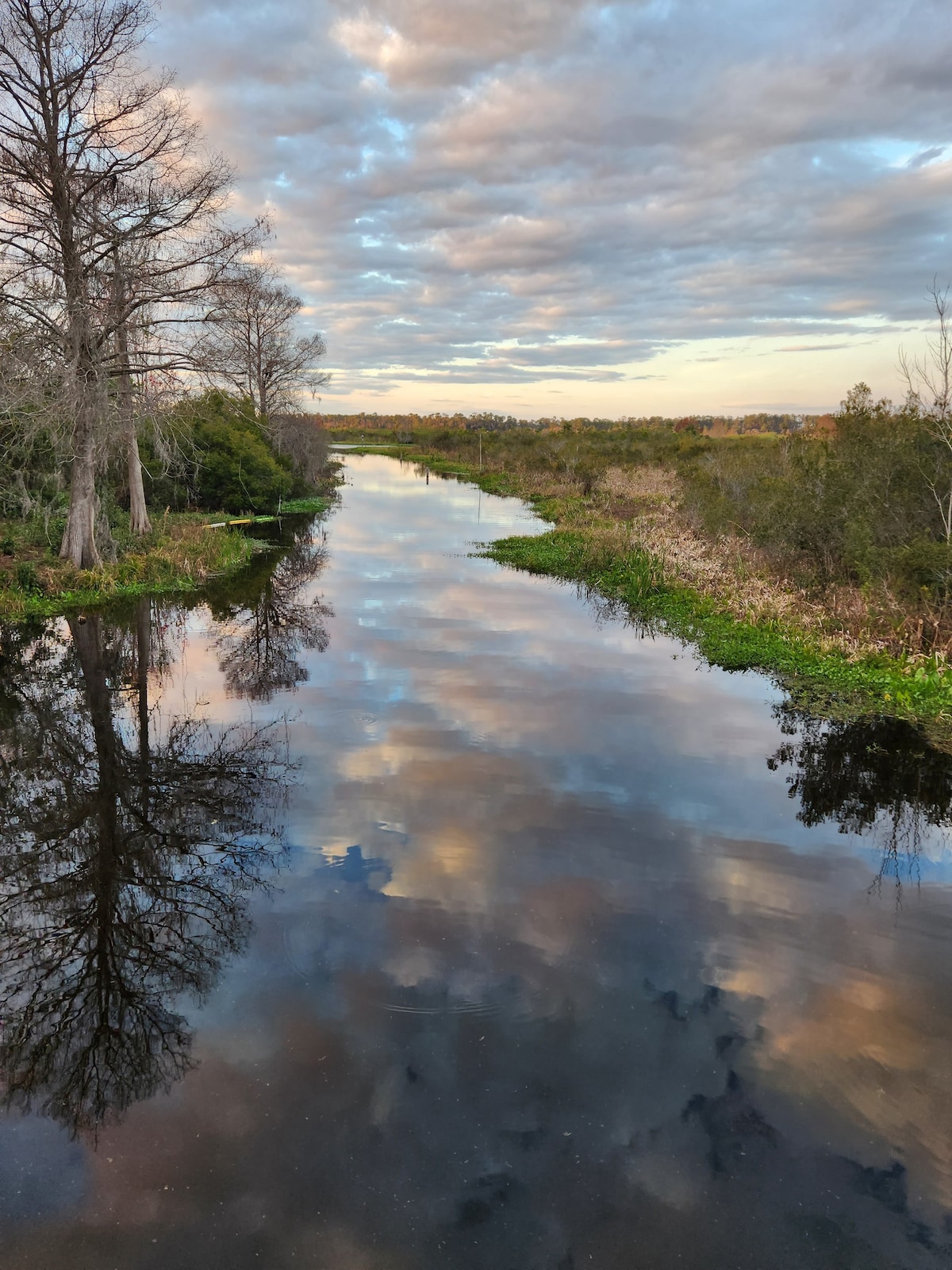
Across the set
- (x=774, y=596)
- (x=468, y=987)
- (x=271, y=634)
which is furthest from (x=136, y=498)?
(x=468, y=987)

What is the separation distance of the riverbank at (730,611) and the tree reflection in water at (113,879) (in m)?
9.06

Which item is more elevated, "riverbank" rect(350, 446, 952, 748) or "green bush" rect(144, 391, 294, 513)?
"green bush" rect(144, 391, 294, 513)

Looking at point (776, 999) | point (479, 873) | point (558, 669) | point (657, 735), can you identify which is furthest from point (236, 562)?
point (776, 999)

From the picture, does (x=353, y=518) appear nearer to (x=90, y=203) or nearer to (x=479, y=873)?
(x=90, y=203)

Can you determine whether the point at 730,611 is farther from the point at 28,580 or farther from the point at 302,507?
the point at 302,507

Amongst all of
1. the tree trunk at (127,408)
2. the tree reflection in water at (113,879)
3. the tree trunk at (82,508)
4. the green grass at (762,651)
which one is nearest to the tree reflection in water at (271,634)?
the tree reflection in water at (113,879)

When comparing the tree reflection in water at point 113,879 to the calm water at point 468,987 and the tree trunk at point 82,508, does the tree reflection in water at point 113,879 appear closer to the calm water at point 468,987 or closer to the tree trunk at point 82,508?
the calm water at point 468,987

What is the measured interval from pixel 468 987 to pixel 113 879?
3.56 metres

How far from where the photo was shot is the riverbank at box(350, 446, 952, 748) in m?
12.1

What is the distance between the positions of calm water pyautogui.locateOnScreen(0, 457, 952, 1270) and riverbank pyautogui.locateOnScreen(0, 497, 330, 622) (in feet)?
23.7

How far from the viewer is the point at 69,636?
15.5m

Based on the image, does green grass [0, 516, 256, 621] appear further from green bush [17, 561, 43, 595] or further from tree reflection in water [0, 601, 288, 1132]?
tree reflection in water [0, 601, 288, 1132]

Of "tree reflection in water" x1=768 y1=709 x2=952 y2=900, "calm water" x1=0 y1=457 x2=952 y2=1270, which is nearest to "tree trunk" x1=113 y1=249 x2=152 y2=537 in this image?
"calm water" x1=0 y1=457 x2=952 y2=1270

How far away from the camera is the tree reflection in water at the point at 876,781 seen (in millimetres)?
8438
